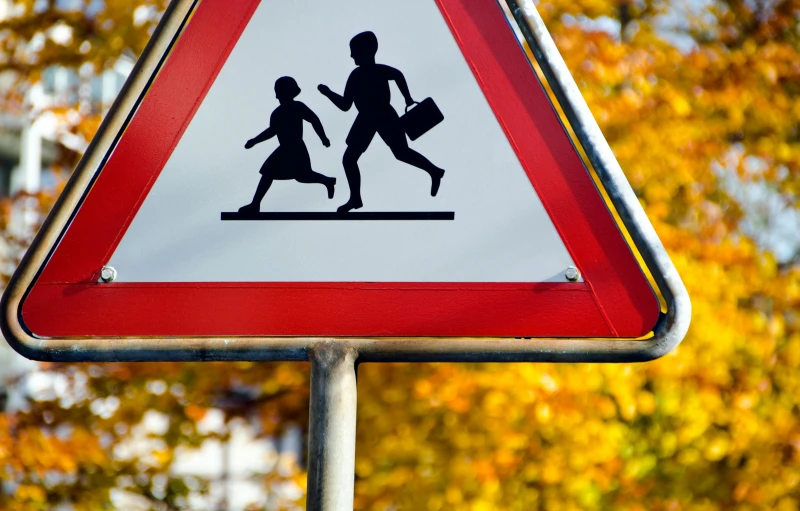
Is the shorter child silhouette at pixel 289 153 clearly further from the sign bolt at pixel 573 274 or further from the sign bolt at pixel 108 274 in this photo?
the sign bolt at pixel 573 274

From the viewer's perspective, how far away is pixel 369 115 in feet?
3.78

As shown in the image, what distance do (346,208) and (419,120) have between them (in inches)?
6.1

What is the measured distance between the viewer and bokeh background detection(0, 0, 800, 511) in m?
3.07

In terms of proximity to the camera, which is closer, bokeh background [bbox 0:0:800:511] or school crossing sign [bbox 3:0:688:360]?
school crossing sign [bbox 3:0:688:360]

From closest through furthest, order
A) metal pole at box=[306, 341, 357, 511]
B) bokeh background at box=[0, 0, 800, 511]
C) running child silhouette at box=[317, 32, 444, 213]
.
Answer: metal pole at box=[306, 341, 357, 511], running child silhouette at box=[317, 32, 444, 213], bokeh background at box=[0, 0, 800, 511]

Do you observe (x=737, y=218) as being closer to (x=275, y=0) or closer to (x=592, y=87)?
(x=592, y=87)

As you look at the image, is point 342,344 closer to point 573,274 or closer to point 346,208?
point 346,208

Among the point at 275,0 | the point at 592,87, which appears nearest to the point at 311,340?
the point at 275,0

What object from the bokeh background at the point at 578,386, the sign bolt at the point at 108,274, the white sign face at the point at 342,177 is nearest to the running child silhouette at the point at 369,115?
the white sign face at the point at 342,177

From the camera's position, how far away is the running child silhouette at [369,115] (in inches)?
44.2

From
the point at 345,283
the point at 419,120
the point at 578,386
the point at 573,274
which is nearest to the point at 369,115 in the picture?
the point at 419,120

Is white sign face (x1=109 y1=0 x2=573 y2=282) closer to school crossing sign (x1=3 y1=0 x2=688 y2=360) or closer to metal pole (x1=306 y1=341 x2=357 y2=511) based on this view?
school crossing sign (x1=3 y1=0 x2=688 y2=360)

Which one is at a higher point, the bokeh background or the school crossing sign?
the school crossing sign

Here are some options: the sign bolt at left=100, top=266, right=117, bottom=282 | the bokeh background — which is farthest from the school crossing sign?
the bokeh background
